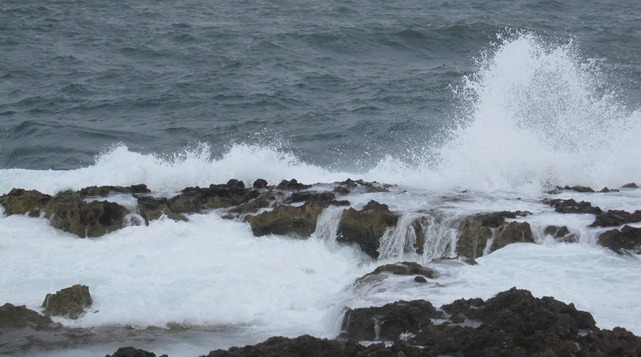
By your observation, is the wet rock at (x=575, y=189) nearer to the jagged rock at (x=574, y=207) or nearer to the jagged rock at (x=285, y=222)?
the jagged rock at (x=574, y=207)

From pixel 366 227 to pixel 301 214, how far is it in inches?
38.0

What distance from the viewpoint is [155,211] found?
12469mm

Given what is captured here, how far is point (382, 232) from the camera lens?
11.7 metres

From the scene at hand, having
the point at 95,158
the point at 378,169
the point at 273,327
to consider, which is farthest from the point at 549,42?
the point at 273,327

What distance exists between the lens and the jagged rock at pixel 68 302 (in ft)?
31.2

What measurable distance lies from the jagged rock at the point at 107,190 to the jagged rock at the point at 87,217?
0.94m

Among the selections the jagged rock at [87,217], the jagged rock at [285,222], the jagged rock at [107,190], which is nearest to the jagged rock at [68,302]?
the jagged rock at [87,217]

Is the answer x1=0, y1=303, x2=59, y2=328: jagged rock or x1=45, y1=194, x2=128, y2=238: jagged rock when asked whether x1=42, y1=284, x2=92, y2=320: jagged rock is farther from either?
x1=45, y1=194, x2=128, y2=238: jagged rock

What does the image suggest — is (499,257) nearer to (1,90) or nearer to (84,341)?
(84,341)

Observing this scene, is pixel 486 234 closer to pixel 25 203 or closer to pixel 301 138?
pixel 25 203

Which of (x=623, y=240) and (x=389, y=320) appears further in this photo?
(x=623, y=240)

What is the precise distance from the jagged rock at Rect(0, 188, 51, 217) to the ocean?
0.63 feet

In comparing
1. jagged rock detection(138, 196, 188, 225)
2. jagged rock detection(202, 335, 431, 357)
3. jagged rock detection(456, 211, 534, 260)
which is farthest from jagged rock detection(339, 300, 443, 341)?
jagged rock detection(138, 196, 188, 225)

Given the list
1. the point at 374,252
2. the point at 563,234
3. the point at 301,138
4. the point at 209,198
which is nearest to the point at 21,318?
the point at 209,198
